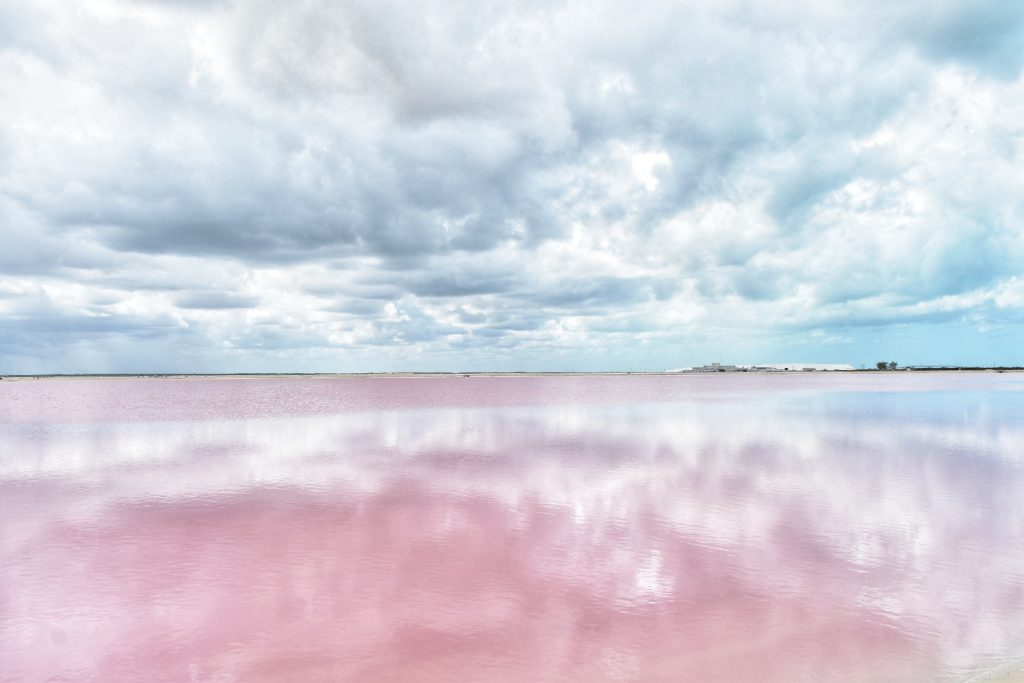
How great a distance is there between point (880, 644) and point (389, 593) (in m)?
8.64

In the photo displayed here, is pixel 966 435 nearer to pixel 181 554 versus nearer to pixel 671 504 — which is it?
pixel 671 504

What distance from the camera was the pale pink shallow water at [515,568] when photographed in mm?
9508

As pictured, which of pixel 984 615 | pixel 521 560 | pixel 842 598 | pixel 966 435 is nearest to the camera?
pixel 984 615

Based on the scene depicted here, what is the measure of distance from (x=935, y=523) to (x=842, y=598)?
8254 millimetres

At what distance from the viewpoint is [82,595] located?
490 inches

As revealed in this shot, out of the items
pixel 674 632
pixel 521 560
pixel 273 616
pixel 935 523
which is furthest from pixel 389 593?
pixel 935 523

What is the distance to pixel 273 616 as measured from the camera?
1116 cm

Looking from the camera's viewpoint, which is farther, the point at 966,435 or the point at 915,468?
the point at 966,435

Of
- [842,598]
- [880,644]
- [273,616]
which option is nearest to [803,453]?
[842,598]

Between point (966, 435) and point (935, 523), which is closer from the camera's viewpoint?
point (935, 523)

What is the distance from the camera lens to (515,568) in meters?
13.8

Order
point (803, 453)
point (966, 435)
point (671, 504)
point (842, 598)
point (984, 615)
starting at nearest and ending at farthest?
point (984, 615)
point (842, 598)
point (671, 504)
point (803, 453)
point (966, 435)

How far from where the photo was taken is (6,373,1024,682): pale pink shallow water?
951 cm

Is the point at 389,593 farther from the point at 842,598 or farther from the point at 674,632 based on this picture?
the point at 842,598
